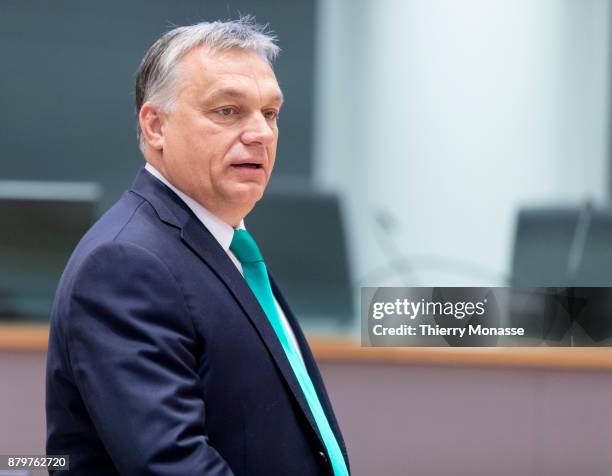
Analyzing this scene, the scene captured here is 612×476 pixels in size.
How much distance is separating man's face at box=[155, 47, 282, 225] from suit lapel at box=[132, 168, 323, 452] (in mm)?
58

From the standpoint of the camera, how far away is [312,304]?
408 cm

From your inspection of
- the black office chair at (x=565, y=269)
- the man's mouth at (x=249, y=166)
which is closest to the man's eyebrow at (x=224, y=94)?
the man's mouth at (x=249, y=166)

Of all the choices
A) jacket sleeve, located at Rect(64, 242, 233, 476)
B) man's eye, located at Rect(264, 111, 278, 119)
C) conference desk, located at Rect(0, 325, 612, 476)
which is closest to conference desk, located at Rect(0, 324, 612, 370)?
conference desk, located at Rect(0, 325, 612, 476)

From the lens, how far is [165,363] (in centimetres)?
142

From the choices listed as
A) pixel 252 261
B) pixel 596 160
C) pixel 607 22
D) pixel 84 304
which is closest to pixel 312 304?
pixel 596 160

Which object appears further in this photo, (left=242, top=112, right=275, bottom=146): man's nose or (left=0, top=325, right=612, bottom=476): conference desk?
(left=0, top=325, right=612, bottom=476): conference desk

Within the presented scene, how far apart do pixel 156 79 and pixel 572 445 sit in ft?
7.73

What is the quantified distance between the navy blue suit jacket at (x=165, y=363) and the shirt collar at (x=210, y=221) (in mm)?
20

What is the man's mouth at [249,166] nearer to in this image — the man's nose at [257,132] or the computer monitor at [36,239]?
the man's nose at [257,132]

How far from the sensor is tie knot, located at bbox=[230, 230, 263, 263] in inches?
66.6

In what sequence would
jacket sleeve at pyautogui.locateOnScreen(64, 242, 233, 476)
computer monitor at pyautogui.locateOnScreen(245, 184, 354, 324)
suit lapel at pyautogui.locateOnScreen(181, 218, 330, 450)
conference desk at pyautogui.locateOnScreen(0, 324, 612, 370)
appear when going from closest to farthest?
jacket sleeve at pyautogui.locateOnScreen(64, 242, 233, 476)
suit lapel at pyautogui.locateOnScreen(181, 218, 330, 450)
conference desk at pyautogui.locateOnScreen(0, 324, 612, 370)
computer monitor at pyautogui.locateOnScreen(245, 184, 354, 324)

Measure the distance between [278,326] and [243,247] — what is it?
14 centimetres

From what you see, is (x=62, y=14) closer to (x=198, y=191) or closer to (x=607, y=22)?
(x=607, y=22)

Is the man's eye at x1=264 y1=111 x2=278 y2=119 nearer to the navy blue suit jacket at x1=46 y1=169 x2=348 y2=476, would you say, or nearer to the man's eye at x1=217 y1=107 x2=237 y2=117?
the man's eye at x1=217 y1=107 x2=237 y2=117
